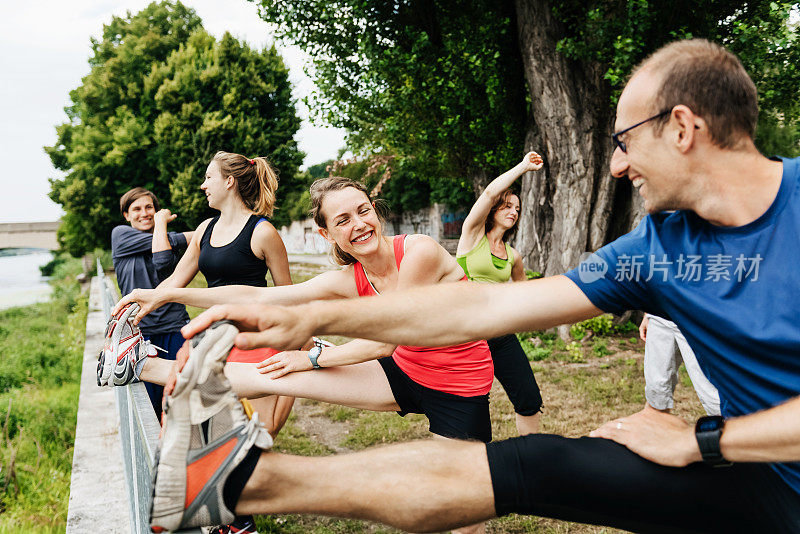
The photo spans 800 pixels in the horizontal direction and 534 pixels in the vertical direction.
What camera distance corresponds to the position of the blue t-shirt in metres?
1.64

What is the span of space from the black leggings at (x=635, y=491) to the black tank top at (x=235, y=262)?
2.36 metres

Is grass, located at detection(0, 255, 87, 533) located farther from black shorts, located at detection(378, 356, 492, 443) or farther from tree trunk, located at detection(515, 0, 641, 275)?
tree trunk, located at detection(515, 0, 641, 275)

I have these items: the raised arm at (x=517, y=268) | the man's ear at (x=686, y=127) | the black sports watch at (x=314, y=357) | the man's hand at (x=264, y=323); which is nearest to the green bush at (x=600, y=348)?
the raised arm at (x=517, y=268)

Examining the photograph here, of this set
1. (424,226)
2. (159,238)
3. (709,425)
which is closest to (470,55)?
(159,238)

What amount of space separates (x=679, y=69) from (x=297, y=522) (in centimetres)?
343

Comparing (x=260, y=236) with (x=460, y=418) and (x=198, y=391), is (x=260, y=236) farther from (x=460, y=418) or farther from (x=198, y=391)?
(x=198, y=391)

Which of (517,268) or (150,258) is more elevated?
(150,258)

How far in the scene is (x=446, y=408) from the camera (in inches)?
113

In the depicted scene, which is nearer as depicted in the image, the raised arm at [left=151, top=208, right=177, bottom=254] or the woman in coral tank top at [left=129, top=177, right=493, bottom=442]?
the woman in coral tank top at [left=129, top=177, right=493, bottom=442]

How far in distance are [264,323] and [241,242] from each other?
2189 mm

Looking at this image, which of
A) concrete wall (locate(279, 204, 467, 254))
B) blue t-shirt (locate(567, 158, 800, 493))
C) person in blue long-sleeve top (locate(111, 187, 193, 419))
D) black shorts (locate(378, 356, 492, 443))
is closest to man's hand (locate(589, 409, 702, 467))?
blue t-shirt (locate(567, 158, 800, 493))

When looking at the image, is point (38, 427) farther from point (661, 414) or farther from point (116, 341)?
point (661, 414)

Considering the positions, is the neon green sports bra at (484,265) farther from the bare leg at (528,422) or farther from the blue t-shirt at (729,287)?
the blue t-shirt at (729,287)

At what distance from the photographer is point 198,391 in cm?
154
